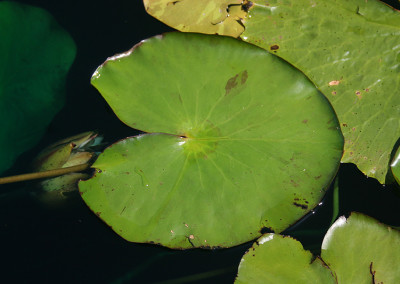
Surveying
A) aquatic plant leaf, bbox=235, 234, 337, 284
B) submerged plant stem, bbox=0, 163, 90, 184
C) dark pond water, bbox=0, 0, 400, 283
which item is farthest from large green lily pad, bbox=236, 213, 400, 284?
submerged plant stem, bbox=0, 163, 90, 184

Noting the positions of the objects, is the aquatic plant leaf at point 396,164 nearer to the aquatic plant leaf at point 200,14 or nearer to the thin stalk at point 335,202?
the thin stalk at point 335,202

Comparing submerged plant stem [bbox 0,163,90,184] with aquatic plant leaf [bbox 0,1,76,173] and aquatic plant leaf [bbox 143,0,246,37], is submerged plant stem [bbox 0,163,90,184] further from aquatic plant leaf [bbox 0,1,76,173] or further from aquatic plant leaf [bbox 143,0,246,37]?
aquatic plant leaf [bbox 143,0,246,37]

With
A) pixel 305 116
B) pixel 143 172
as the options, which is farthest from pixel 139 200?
pixel 305 116

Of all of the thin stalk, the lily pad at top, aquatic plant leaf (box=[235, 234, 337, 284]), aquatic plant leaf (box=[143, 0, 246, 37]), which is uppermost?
aquatic plant leaf (box=[143, 0, 246, 37])

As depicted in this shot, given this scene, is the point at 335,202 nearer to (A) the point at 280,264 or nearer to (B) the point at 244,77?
(A) the point at 280,264

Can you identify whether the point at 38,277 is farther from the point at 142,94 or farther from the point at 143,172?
the point at 142,94

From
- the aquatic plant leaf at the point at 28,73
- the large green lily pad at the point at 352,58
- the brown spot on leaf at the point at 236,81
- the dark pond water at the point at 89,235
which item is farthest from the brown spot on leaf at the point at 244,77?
the aquatic plant leaf at the point at 28,73
